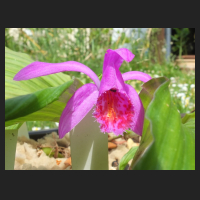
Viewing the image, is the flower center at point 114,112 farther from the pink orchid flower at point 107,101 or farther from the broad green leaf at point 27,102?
the broad green leaf at point 27,102

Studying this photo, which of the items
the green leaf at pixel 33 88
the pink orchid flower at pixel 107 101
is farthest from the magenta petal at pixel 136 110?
the green leaf at pixel 33 88

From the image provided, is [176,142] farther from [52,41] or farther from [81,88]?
[52,41]

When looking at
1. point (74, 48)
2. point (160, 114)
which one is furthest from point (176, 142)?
point (74, 48)


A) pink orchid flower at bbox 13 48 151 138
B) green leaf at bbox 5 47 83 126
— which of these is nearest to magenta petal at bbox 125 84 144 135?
pink orchid flower at bbox 13 48 151 138

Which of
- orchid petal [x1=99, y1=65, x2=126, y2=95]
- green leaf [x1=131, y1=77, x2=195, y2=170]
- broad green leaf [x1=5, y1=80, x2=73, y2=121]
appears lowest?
green leaf [x1=131, y1=77, x2=195, y2=170]

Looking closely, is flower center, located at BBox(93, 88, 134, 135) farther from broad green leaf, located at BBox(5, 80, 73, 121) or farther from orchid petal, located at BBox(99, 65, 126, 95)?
broad green leaf, located at BBox(5, 80, 73, 121)

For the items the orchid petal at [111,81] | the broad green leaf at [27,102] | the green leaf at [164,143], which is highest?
the orchid petal at [111,81]

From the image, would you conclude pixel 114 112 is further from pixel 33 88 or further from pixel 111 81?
pixel 33 88
